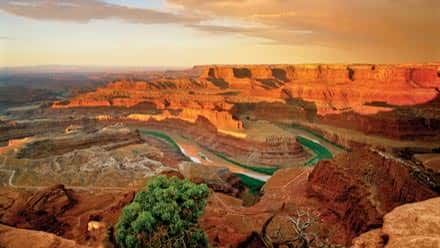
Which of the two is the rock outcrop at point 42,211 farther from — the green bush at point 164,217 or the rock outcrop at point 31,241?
the green bush at point 164,217

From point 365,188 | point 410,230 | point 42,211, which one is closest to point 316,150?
point 365,188

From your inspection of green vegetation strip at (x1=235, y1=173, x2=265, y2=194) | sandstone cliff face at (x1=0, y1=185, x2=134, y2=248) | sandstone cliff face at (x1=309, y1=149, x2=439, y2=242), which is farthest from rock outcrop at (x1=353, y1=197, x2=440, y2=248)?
green vegetation strip at (x1=235, y1=173, x2=265, y2=194)

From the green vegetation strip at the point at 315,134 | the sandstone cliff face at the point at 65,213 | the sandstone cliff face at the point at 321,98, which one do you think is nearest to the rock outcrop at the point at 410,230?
the sandstone cliff face at the point at 65,213

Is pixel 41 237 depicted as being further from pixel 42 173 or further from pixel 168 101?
pixel 168 101

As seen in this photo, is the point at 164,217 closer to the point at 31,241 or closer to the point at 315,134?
the point at 31,241

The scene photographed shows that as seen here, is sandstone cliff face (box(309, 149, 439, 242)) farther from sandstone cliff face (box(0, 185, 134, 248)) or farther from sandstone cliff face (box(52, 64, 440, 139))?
sandstone cliff face (box(52, 64, 440, 139))

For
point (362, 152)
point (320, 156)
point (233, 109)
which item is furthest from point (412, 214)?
point (233, 109)

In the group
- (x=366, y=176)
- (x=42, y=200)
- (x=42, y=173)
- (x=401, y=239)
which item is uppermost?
(x=401, y=239)
